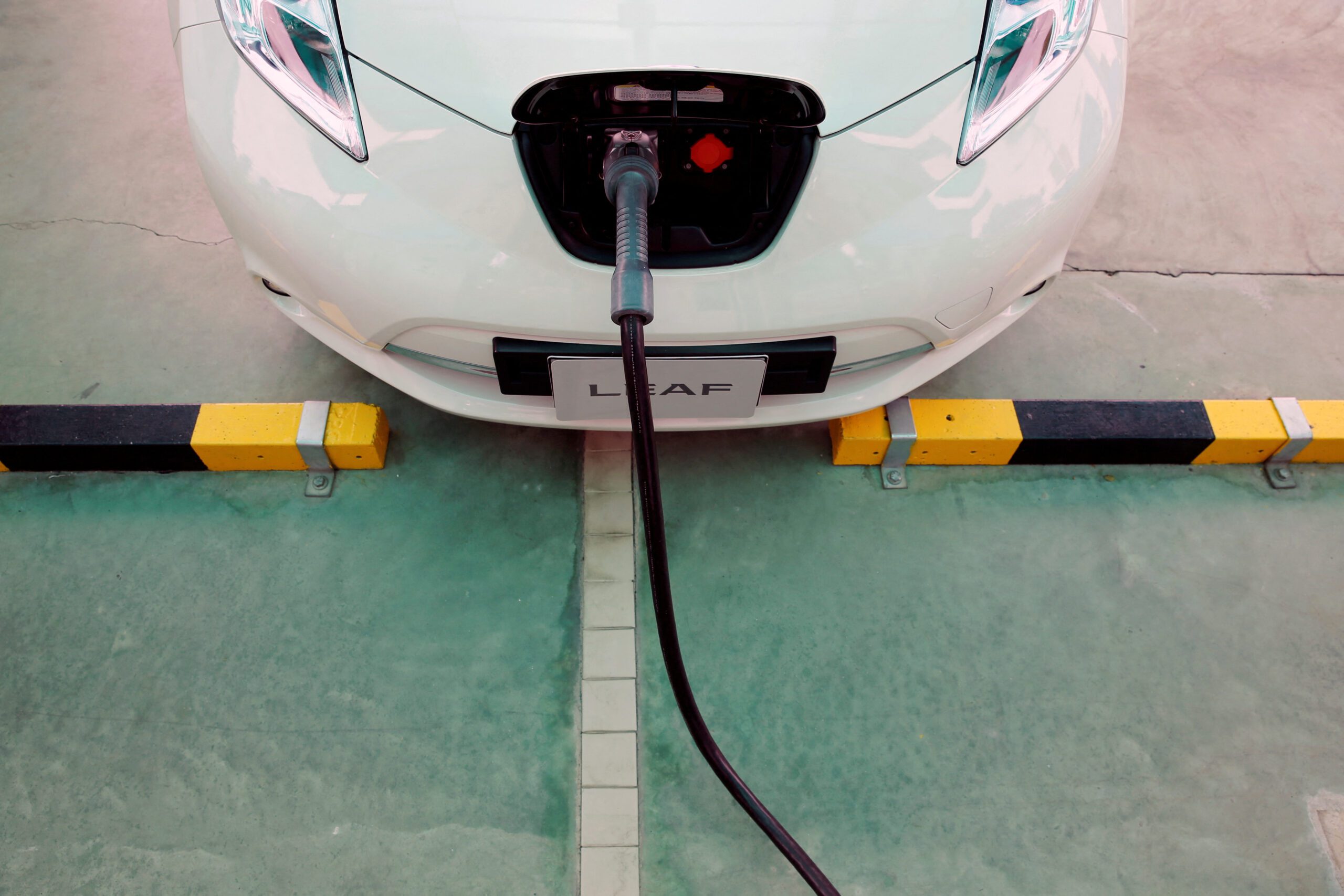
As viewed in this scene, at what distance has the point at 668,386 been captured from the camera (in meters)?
1.75

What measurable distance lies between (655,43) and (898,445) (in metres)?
1.06

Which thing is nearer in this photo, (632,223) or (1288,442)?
(632,223)

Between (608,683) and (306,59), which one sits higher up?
(306,59)

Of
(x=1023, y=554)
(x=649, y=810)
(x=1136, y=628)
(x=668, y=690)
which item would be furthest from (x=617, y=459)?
(x=1136, y=628)

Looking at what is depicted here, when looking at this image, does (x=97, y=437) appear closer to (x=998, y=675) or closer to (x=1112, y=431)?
(x=998, y=675)

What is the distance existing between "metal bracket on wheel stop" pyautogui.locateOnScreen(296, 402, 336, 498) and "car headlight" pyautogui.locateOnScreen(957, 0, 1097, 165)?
4.67ft

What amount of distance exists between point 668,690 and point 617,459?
0.56 meters

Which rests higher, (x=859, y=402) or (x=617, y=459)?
(x=859, y=402)

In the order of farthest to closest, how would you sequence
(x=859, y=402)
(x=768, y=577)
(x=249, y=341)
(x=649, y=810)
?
(x=249, y=341), (x=768, y=577), (x=859, y=402), (x=649, y=810)

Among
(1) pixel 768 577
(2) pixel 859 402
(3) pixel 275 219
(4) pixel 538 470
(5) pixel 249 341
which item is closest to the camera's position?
(3) pixel 275 219

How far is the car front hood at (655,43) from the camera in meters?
1.52

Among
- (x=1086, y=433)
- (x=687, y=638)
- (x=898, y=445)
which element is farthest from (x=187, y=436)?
(x=1086, y=433)

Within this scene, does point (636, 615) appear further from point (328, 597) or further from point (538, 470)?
point (328, 597)

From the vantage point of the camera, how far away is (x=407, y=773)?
5.92 feet
